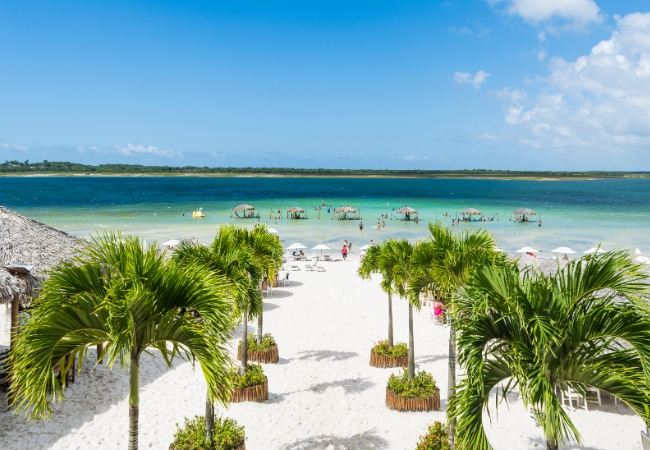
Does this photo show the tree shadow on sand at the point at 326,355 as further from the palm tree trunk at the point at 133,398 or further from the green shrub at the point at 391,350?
the palm tree trunk at the point at 133,398

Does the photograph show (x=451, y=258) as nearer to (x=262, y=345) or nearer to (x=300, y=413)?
(x=300, y=413)

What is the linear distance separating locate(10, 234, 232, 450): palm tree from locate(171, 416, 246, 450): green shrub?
2.48m

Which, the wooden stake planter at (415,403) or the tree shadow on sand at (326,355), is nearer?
the wooden stake planter at (415,403)

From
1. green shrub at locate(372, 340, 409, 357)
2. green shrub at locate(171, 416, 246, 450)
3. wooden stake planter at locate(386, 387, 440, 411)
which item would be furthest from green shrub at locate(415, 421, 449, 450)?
green shrub at locate(372, 340, 409, 357)

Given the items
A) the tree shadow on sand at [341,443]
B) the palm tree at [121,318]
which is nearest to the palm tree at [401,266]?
the tree shadow on sand at [341,443]

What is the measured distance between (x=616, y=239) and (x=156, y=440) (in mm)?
38930

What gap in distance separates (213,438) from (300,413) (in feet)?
8.22

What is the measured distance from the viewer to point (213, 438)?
6.71m

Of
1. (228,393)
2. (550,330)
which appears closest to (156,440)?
(228,393)

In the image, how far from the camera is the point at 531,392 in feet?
11.3

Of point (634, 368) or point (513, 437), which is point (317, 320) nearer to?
point (513, 437)

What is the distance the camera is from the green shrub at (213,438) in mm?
6523

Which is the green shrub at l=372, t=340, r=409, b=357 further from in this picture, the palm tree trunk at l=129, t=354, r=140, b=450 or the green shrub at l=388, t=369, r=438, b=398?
the palm tree trunk at l=129, t=354, r=140, b=450

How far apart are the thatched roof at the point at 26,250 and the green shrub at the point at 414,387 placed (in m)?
6.75
